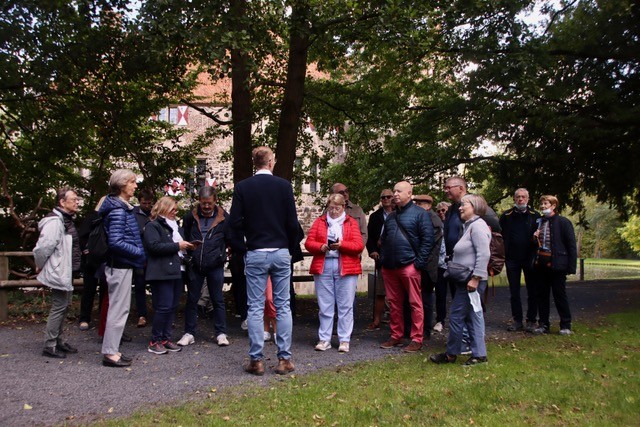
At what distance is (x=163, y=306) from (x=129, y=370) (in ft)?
3.23

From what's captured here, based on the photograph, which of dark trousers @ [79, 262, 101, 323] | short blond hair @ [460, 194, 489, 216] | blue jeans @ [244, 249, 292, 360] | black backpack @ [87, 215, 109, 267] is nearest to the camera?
blue jeans @ [244, 249, 292, 360]

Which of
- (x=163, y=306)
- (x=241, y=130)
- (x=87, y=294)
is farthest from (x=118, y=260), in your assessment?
(x=241, y=130)

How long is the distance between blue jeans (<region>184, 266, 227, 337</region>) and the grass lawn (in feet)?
6.41

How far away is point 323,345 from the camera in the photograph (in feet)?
25.0

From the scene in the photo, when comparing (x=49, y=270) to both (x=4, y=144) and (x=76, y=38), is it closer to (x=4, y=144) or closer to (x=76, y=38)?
(x=76, y=38)

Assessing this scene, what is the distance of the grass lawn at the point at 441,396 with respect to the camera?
4824mm

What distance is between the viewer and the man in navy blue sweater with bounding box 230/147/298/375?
20.6 ft

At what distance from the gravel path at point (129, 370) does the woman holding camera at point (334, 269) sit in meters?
0.33

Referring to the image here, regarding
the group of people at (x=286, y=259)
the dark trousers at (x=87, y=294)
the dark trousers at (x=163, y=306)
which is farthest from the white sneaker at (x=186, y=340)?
the dark trousers at (x=87, y=294)

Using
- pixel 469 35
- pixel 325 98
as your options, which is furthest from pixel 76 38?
pixel 469 35

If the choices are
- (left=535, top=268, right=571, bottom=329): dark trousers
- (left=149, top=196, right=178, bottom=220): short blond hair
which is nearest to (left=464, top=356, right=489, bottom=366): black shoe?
(left=535, top=268, right=571, bottom=329): dark trousers

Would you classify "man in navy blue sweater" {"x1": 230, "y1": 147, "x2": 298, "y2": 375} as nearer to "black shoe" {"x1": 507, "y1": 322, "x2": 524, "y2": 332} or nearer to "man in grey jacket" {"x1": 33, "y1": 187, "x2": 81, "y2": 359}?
"man in grey jacket" {"x1": 33, "y1": 187, "x2": 81, "y2": 359}

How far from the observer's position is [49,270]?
6.80 meters

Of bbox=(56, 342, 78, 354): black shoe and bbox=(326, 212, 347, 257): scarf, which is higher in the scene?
bbox=(326, 212, 347, 257): scarf
